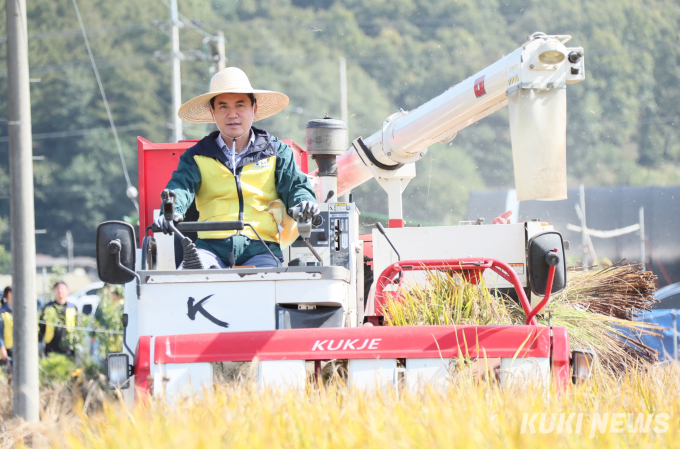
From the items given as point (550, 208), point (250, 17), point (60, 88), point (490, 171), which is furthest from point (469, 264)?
point (250, 17)

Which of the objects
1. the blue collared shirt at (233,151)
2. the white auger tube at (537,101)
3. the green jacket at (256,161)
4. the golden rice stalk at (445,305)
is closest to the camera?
the golden rice stalk at (445,305)

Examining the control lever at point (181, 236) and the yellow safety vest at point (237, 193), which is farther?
the yellow safety vest at point (237, 193)

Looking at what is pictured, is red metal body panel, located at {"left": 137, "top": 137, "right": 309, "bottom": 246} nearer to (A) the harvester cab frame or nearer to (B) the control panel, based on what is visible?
(B) the control panel

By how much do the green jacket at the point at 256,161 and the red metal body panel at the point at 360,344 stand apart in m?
1.24

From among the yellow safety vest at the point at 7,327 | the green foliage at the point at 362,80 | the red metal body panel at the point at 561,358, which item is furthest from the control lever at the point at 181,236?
the green foliage at the point at 362,80

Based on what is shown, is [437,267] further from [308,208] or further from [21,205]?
[21,205]

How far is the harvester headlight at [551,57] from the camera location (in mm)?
6117

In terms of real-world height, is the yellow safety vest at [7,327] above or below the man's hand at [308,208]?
below

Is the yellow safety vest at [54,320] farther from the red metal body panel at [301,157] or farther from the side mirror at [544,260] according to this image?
the side mirror at [544,260]

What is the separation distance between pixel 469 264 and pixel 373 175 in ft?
10.7

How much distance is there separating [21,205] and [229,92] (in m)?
3.31

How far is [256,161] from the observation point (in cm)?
504

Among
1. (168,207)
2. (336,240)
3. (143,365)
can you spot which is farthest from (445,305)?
(143,365)

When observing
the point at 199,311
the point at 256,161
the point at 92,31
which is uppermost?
the point at 92,31
